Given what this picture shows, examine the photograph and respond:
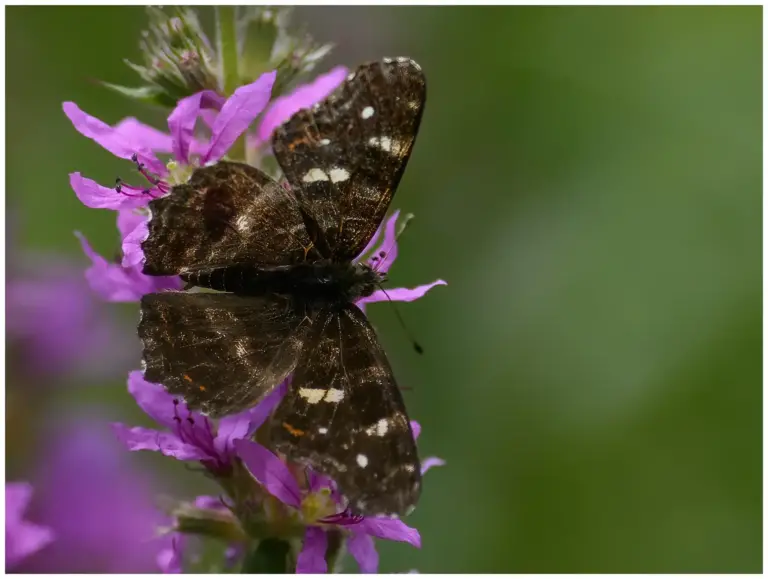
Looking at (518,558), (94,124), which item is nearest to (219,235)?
(94,124)

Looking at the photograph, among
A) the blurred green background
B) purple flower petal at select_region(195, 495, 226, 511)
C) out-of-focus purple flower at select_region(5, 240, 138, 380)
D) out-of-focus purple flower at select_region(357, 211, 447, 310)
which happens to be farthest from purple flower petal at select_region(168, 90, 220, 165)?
the blurred green background

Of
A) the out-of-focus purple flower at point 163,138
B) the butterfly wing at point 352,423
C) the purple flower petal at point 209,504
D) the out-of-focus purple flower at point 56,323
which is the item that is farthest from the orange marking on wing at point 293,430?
the out-of-focus purple flower at point 56,323

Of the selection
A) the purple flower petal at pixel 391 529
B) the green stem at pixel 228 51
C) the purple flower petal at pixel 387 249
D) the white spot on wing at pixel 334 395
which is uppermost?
the green stem at pixel 228 51

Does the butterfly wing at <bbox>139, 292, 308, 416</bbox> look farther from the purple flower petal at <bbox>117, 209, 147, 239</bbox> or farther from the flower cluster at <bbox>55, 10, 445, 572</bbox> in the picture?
the purple flower petal at <bbox>117, 209, 147, 239</bbox>

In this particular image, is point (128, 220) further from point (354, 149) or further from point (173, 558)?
point (173, 558)

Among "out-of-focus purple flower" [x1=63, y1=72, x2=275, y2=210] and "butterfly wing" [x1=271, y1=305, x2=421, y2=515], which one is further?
"out-of-focus purple flower" [x1=63, y1=72, x2=275, y2=210]

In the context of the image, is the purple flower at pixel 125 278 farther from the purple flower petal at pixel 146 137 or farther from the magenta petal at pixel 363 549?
the magenta petal at pixel 363 549
